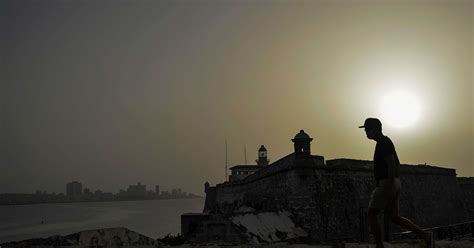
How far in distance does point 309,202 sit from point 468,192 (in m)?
24.1

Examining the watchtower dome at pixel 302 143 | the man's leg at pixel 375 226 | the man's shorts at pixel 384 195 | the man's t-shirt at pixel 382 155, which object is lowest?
the man's leg at pixel 375 226

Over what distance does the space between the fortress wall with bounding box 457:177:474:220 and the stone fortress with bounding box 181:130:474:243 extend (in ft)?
18.2

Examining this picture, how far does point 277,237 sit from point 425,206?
50.6 ft

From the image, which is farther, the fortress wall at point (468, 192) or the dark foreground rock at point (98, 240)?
the fortress wall at point (468, 192)

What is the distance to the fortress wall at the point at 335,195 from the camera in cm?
1733

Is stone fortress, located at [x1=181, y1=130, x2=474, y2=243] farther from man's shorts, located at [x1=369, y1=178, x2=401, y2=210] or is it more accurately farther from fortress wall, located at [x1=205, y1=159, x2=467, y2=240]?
man's shorts, located at [x1=369, y1=178, x2=401, y2=210]

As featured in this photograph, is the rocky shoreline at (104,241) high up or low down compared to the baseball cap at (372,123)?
down

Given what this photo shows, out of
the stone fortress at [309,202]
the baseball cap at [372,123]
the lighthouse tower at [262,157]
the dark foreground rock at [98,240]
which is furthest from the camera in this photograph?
the lighthouse tower at [262,157]

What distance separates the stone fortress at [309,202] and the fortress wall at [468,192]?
18.2ft

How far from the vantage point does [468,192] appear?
108 feet

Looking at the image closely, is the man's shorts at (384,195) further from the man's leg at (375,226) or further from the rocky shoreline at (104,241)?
the rocky shoreline at (104,241)

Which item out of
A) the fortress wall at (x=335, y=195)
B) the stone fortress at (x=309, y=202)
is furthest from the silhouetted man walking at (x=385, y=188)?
the fortress wall at (x=335, y=195)

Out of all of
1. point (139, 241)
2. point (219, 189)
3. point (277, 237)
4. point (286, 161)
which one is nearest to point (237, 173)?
point (219, 189)

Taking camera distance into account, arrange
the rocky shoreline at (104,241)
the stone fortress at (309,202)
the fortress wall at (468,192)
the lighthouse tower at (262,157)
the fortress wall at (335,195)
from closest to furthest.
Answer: the rocky shoreline at (104,241), the stone fortress at (309,202), the fortress wall at (335,195), the fortress wall at (468,192), the lighthouse tower at (262,157)
